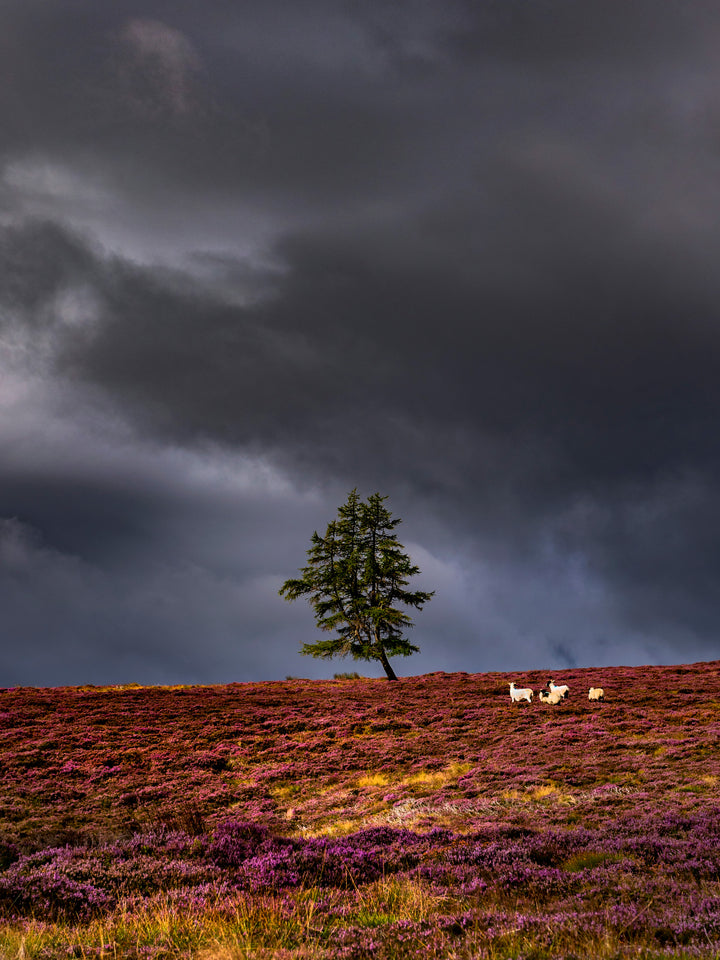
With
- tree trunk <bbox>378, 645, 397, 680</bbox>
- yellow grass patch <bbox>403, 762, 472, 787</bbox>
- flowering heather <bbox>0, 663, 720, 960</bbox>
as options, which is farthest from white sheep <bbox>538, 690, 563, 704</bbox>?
tree trunk <bbox>378, 645, 397, 680</bbox>

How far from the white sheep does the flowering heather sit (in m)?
0.57

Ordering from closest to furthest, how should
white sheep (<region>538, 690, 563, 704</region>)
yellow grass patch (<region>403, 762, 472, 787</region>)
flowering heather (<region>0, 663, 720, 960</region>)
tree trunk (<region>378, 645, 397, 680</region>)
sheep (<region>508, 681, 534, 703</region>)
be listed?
flowering heather (<region>0, 663, 720, 960</region>) < yellow grass patch (<region>403, 762, 472, 787</region>) < white sheep (<region>538, 690, 563, 704</region>) < sheep (<region>508, 681, 534, 703</region>) < tree trunk (<region>378, 645, 397, 680</region>)

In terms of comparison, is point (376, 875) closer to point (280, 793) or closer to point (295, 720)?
point (280, 793)

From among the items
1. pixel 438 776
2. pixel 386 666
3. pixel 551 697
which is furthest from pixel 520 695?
pixel 386 666

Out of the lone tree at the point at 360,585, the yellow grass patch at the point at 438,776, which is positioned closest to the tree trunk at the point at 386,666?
the lone tree at the point at 360,585

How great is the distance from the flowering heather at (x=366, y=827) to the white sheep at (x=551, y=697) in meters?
0.57

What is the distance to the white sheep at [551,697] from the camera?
29.7m

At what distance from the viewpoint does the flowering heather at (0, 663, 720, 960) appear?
6320mm

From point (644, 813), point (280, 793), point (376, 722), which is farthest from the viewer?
point (376, 722)

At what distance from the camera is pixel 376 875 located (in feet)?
31.2

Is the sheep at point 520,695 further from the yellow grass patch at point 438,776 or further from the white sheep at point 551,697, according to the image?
the yellow grass patch at point 438,776

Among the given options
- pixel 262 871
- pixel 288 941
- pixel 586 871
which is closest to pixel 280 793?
pixel 262 871

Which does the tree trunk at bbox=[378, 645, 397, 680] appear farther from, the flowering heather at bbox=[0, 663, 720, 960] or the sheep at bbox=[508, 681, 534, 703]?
the sheep at bbox=[508, 681, 534, 703]

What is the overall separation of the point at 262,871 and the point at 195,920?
2716mm
